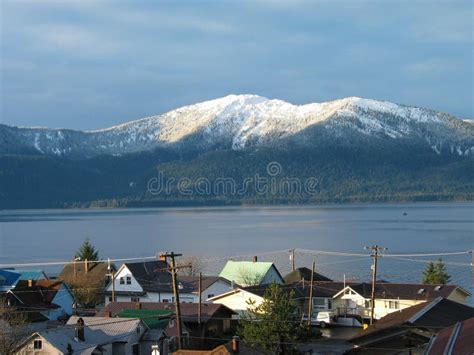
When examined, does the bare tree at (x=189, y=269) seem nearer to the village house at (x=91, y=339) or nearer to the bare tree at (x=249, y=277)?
the bare tree at (x=249, y=277)

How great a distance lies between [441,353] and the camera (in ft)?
75.9

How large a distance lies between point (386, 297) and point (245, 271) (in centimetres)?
1400

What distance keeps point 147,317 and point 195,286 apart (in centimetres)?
1591

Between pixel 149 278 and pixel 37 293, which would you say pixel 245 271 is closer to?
pixel 149 278

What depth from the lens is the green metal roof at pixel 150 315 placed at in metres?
37.1

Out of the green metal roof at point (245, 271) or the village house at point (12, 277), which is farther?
the green metal roof at point (245, 271)

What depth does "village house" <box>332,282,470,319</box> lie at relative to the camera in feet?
158

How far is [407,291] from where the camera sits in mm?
49250

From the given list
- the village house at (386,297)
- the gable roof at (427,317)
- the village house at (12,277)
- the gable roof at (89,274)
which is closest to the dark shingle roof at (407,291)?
the village house at (386,297)

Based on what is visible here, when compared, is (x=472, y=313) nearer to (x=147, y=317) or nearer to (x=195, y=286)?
(x=147, y=317)

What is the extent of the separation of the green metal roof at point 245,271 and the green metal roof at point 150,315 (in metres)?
18.9

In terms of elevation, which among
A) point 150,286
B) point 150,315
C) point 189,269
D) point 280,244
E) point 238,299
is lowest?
point 280,244

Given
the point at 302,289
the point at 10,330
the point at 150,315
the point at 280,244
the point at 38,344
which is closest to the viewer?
the point at 38,344

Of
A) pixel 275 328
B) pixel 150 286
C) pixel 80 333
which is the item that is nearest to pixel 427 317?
pixel 275 328
